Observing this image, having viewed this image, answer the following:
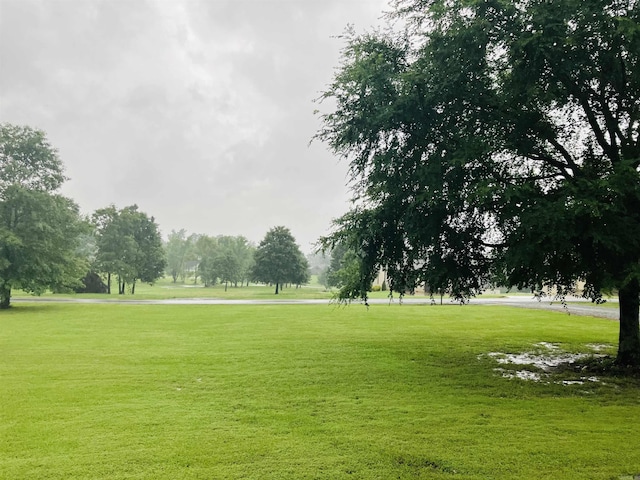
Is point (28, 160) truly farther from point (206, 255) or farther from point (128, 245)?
point (206, 255)

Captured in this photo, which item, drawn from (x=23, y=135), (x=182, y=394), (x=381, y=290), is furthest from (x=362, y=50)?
(x=381, y=290)

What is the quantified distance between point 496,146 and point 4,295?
98.1ft

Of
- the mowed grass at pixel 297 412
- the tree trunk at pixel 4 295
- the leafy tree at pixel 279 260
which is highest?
the leafy tree at pixel 279 260

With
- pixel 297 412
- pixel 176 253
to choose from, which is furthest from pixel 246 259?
pixel 297 412

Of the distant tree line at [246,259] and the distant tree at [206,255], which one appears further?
the distant tree at [206,255]

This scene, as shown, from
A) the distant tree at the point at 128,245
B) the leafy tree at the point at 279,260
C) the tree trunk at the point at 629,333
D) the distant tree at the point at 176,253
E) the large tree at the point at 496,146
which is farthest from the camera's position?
the distant tree at the point at 176,253

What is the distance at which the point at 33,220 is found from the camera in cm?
2727

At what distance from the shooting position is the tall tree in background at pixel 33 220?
26.5 meters

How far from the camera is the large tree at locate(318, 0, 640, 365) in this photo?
8820mm

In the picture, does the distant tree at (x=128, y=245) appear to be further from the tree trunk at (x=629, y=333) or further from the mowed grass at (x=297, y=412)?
the tree trunk at (x=629, y=333)

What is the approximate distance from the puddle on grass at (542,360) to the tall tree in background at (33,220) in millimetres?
26556

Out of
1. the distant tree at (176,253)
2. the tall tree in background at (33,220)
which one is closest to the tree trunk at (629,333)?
the tall tree in background at (33,220)

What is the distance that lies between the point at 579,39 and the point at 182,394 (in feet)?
36.2

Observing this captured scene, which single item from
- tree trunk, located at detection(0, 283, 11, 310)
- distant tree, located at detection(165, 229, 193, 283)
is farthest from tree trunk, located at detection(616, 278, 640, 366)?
distant tree, located at detection(165, 229, 193, 283)
